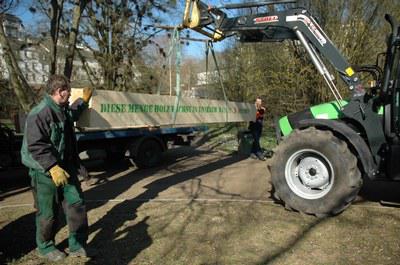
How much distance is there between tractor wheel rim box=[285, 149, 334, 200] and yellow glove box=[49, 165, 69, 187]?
10.7 ft

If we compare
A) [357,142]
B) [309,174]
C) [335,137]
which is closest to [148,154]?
[309,174]

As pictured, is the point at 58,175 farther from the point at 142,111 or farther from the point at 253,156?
the point at 253,156

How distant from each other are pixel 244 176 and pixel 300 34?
342 cm

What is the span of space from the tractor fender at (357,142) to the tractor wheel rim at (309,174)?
1.30 feet

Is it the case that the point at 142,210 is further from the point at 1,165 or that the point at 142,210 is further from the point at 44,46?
the point at 44,46

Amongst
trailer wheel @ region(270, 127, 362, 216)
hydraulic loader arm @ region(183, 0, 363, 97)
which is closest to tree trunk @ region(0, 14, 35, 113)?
hydraulic loader arm @ region(183, 0, 363, 97)

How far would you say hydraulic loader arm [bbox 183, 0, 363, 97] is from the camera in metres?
6.25

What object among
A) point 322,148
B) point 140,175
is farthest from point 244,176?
point 322,148

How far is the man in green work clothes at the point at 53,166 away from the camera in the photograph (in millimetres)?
4008

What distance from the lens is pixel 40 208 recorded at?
167 inches

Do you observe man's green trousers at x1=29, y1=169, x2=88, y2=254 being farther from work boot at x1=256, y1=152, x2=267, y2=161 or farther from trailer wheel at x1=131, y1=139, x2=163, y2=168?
work boot at x1=256, y1=152, x2=267, y2=161

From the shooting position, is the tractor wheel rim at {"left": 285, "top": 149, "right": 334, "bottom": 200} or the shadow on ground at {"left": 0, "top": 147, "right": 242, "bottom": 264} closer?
the shadow on ground at {"left": 0, "top": 147, "right": 242, "bottom": 264}

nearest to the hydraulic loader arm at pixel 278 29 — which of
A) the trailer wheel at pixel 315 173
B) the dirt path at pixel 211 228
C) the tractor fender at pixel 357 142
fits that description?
the tractor fender at pixel 357 142

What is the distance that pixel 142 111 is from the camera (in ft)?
31.4
